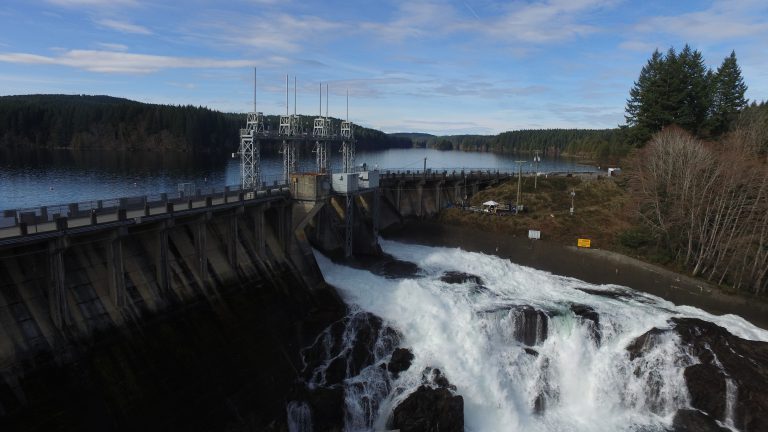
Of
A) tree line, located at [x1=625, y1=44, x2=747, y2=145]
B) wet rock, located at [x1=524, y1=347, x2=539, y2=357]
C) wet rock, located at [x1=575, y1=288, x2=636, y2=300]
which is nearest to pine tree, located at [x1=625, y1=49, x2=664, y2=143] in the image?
tree line, located at [x1=625, y1=44, x2=747, y2=145]

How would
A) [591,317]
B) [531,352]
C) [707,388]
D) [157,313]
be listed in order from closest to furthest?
[157,313], [707,388], [531,352], [591,317]

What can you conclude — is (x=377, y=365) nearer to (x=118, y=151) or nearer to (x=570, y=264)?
(x=570, y=264)

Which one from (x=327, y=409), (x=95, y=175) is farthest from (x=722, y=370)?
(x=95, y=175)

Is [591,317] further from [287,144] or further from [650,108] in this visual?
[650,108]

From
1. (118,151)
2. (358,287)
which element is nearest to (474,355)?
(358,287)

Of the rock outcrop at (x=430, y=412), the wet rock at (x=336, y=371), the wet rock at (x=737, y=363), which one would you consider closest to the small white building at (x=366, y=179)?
the wet rock at (x=336, y=371)
